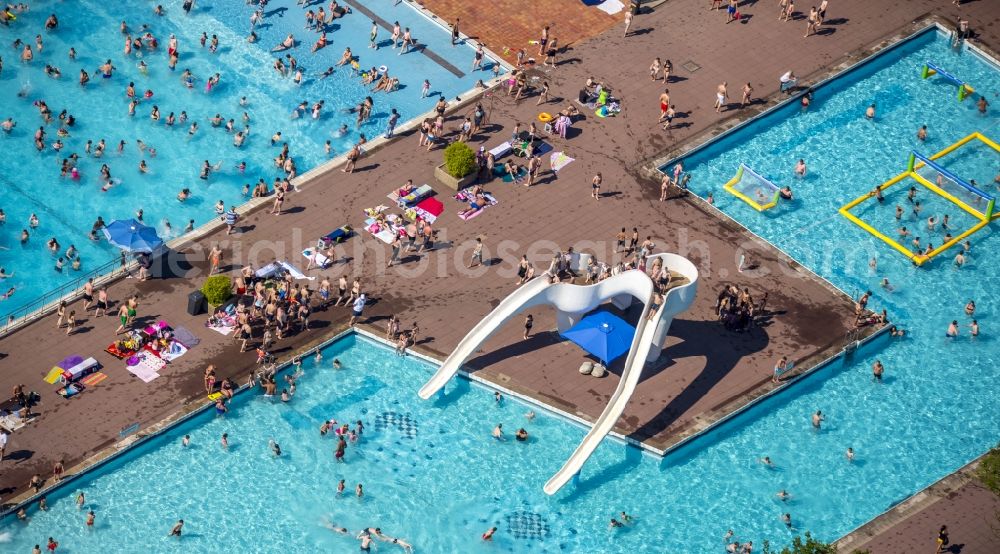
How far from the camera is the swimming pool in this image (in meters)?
67.7

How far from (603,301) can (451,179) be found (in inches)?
388

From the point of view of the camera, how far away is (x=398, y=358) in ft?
202

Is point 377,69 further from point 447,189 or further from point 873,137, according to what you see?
point 873,137

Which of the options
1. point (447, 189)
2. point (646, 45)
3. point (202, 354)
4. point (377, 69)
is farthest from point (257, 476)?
point (646, 45)

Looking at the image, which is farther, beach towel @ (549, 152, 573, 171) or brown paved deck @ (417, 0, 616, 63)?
brown paved deck @ (417, 0, 616, 63)

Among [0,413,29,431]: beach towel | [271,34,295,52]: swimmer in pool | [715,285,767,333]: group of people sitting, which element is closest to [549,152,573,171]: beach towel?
[715,285,767,333]: group of people sitting

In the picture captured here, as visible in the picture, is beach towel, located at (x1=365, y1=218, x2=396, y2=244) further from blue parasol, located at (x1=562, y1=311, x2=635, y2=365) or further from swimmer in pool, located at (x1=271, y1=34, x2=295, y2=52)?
swimmer in pool, located at (x1=271, y1=34, x2=295, y2=52)

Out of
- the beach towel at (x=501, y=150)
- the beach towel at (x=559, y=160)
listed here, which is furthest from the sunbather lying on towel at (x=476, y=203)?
the beach towel at (x=559, y=160)

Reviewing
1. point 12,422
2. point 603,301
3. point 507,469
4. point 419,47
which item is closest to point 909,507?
point 603,301

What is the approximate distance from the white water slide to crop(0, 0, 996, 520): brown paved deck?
4.74ft

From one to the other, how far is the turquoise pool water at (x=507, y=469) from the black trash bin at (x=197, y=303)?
4402 millimetres

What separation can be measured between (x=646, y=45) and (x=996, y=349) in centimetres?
2087

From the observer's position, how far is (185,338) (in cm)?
6141

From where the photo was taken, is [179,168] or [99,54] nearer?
[179,168]
